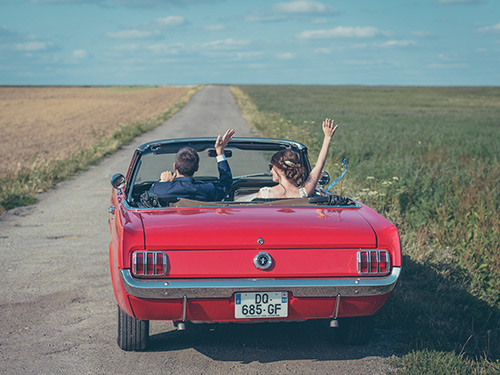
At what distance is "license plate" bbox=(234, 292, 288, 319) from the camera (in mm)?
3639

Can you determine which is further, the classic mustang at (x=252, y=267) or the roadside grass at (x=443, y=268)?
the roadside grass at (x=443, y=268)

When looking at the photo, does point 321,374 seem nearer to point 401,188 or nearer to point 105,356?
point 105,356

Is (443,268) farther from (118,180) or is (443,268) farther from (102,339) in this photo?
(102,339)

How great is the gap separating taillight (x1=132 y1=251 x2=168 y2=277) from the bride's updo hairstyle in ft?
4.95

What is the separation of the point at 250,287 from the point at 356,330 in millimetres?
1113

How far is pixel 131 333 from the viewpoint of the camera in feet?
13.9

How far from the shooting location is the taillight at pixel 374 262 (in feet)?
12.2

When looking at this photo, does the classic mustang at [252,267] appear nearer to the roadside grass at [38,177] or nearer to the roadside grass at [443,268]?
the roadside grass at [443,268]

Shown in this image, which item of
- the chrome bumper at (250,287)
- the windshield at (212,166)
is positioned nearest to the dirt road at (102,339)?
the chrome bumper at (250,287)

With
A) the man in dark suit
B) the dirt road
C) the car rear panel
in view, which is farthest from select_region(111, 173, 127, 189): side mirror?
the car rear panel

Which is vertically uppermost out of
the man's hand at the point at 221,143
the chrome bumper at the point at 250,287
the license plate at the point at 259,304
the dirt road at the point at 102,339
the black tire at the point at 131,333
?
the man's hand at the point at 221,143

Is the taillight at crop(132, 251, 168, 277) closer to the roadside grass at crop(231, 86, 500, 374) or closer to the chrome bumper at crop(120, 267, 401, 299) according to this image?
the chrome bumper at crop(120, 267, 401, 299)

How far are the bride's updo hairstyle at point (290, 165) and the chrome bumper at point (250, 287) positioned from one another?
50.7 inches

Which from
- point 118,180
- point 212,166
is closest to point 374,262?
point 118,180
